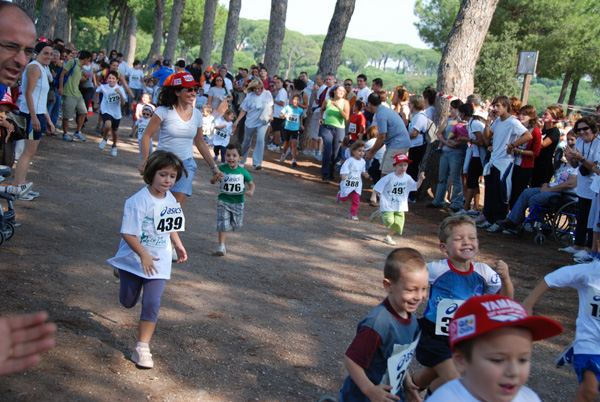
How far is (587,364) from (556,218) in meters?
6.79

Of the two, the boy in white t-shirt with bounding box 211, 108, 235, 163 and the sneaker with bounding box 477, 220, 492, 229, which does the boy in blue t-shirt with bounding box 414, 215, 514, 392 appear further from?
the boy in white t-shirt with bounding box 211, 108, 235, 163

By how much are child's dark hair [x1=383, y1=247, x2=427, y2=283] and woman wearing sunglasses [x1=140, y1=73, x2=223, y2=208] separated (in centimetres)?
362

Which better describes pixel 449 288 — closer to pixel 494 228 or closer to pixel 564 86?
pixel 494 228

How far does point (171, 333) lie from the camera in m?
5.18

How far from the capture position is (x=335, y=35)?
1795cm

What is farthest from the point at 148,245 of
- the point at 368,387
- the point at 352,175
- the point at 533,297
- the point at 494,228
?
the point at 494,228

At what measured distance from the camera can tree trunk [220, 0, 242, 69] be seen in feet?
91.6

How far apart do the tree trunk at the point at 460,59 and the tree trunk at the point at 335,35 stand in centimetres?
531

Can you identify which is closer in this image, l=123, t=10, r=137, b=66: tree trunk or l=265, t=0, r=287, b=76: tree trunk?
l=265, t=0, r=287, b=76: tree trunk

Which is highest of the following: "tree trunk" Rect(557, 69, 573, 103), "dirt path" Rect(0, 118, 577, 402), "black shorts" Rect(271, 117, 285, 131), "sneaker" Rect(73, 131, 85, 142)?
"tree trunk" Rect(557, 69, 573, 103)

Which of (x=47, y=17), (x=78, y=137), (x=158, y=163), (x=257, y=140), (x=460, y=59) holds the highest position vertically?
(x=47, y=17)

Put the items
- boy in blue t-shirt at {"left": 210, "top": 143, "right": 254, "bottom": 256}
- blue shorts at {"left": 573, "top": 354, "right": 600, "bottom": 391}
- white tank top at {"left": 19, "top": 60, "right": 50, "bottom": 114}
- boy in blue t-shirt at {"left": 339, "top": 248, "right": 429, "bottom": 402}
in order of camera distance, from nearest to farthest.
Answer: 1. boy in blue t-shirt at {"left": 339, "top": 248, "right": 429, "bottom": 402}
2. blue shorts at {"left": 573, "top": 354, "right": 600, "bottom": 391}
3. boy in blue t-shirt at {"left": 210, "top": 143, "right": 254, "bottom": 256}
4. white tank top at {"left": 19, "top": 60, "right": 50, "bottom": 114}

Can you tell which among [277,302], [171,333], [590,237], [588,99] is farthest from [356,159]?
[588,99]

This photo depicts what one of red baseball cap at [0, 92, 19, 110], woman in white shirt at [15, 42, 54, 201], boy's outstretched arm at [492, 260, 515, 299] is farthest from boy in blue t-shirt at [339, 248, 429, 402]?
woman in white shirt at [15, 42, 54, 201]
